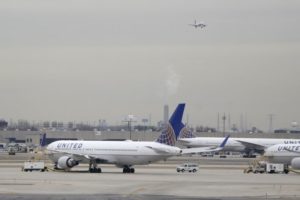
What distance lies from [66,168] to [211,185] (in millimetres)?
31029

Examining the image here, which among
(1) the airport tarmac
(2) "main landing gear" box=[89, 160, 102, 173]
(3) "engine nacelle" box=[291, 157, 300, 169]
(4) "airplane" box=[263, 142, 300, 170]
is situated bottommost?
(1) the airport tarmac

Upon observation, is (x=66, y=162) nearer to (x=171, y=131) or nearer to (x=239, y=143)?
(x=171, y=131)

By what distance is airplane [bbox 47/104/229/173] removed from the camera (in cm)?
9831

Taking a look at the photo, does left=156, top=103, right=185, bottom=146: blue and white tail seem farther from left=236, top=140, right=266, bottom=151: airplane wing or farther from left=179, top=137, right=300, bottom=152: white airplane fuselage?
left=236, top=140, right=266, bottom=151: airplane wing

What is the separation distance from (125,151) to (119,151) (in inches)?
35.8

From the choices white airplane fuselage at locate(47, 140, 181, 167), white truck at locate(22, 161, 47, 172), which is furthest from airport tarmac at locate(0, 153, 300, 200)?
white truck at locate(22, 161, 47, 172)

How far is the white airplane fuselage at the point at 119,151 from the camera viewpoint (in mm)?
97875

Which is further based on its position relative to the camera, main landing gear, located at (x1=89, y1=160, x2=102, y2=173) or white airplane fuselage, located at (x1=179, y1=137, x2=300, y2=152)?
white airplane fuselage, located at (x1=179, y1=137, x2=300, y2=152)

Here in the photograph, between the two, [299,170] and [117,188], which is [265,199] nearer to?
[117,188]

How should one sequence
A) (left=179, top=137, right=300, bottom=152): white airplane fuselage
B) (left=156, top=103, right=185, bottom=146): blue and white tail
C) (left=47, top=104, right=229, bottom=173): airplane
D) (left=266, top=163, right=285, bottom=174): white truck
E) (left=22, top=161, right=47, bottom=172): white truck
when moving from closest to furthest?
(left=47, top=104, right=229, bottom=173): airplane < (left=156, top=103, right=185, bottom=146): blue and white tail < (left=22, top=161, right=47, bottom=172): white truck < (left=266, top=163, right=285, bottom=174): white truck < (left=179, top=137, right=300, bottom=152): white airplane fuselage

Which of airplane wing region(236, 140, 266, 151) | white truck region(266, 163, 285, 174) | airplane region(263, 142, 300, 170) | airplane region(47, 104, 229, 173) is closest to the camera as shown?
airplane region(47, 104, 229, 173)

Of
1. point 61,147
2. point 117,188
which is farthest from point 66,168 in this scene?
point 117,188

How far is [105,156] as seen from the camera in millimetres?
101062

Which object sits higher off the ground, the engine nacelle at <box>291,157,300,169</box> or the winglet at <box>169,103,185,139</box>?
the winglet at <box>169,103,185,139</box>
